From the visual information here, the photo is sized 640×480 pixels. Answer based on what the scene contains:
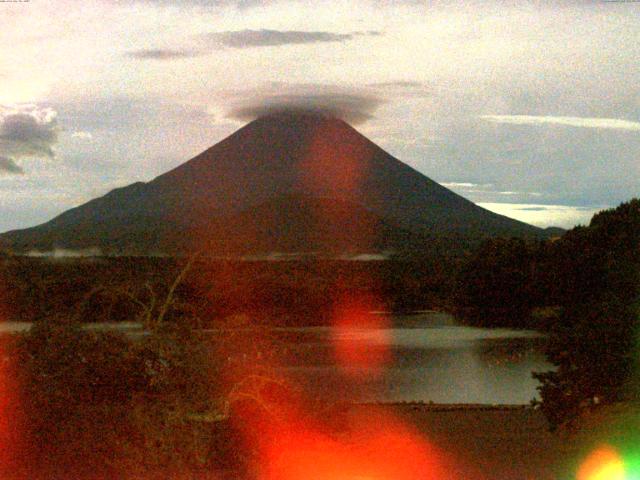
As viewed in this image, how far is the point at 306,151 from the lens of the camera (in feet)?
330

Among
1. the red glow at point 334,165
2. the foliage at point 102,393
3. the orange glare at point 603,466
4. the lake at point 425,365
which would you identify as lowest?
the lake at point 425,365

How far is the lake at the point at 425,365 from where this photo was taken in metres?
16.4

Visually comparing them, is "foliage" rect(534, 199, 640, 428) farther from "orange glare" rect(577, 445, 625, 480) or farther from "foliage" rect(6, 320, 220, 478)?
"foliage" rect(6, 320, 220, 478)

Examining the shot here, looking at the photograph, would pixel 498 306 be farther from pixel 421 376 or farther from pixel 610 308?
pixel 610 308

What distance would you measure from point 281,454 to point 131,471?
132 cm

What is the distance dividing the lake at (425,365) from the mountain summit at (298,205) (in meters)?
43.1

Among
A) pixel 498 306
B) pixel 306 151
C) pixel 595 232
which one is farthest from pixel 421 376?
pixel 306 151

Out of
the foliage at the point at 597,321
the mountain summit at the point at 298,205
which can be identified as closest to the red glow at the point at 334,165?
the mountain summit at the point at 298,205

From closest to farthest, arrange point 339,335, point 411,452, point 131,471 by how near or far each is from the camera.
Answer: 1. point 131,471
2. point 411,452
3. point 339,335

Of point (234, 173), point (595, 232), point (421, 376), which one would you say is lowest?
point (421, 376)

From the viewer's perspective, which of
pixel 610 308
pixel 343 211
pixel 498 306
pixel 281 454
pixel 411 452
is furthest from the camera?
pixel 343 211

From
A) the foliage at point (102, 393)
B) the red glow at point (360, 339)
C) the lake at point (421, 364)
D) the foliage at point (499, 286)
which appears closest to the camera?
the foliage at point (102, 393)

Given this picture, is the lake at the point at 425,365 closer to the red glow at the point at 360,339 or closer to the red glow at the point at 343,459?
the red glow at the point at 360,339

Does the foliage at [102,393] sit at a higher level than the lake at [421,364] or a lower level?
higher
